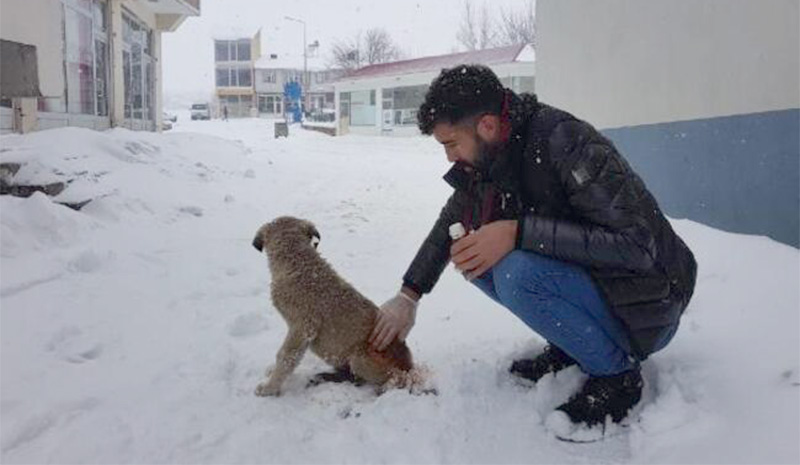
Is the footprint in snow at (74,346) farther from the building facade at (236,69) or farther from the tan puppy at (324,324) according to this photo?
the building facade at (236,69)

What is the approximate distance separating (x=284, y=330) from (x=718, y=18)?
3.99m

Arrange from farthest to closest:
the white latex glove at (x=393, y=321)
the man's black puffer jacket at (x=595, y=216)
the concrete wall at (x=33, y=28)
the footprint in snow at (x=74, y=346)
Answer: the concrete wall at (x=33, y=28)
the footprint in snow at (x=74, y=346)
the white latex glove at (x=393, y=321)
the man's black puffer jacket at (x=595, y=216)

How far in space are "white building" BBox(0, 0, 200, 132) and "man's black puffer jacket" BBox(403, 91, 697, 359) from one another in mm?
2682

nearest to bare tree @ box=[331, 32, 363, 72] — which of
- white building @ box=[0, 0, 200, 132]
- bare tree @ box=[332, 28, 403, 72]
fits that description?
bare tree @ box=[332, 28, 403, 72]

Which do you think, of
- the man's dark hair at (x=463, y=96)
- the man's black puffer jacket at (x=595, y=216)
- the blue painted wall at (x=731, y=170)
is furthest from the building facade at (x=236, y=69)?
the man's black puffer jacket at (x=595, y=216)

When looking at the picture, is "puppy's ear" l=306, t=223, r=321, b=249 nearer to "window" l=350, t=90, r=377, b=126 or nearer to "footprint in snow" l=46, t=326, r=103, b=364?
"footprint in snow" l=46, t=326, r=103, b=364

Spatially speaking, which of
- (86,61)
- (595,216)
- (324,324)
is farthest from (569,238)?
(86,61)

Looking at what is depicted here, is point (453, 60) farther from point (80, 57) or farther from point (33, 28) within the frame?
point (33, 28)

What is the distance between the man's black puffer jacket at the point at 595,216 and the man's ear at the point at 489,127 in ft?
0.21

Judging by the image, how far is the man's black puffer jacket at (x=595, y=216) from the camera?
2361mm

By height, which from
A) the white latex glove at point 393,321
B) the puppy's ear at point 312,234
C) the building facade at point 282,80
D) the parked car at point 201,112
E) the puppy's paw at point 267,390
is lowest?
the puppy's paw at point 267,390

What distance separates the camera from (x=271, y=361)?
338cm

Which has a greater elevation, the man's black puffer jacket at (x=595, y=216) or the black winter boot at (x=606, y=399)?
the man's black puffer jacket at (x=595, y=216)

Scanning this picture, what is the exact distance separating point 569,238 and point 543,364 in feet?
2.91
